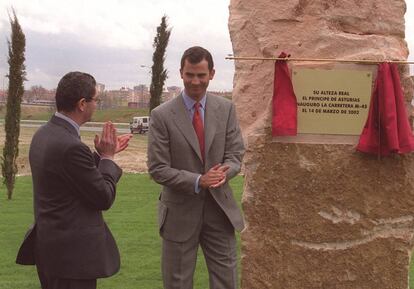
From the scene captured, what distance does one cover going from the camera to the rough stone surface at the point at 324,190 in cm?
436

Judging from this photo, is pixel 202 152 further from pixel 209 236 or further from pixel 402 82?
pixel 402 82

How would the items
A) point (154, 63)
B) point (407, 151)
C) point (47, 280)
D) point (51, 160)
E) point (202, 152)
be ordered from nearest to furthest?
point (51, 160)
point (47, 280)
point (202, 152)
point (407, 151)
point (154, 63)

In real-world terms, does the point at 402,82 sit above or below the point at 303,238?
above

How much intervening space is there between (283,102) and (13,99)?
23.5 feet

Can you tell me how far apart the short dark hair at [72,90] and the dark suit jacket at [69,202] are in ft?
0.27

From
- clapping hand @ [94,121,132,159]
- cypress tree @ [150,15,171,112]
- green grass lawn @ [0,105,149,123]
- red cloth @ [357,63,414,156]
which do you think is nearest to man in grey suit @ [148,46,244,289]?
clapping hand @ [94,121,132,159]

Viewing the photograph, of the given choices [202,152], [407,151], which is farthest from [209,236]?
[407,151]

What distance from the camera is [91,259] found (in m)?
2.83

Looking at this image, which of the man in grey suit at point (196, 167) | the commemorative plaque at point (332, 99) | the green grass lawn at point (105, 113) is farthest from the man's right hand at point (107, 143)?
the green grass lawn at point (105, 113)

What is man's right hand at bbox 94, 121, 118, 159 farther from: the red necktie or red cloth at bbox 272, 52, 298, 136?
red cloth at bbox 272, 52, 298, 136

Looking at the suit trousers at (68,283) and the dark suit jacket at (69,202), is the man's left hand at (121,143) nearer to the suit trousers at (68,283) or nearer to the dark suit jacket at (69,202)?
the dark suit jacket at (69,202)

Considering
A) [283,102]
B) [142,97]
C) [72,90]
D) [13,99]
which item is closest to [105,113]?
[142,97]

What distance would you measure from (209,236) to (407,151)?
1580mm

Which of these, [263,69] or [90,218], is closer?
[90,218]
